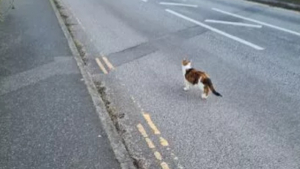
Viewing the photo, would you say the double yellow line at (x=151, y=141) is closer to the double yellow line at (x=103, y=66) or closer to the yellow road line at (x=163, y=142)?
the yellow road line at (x=163, y=142)

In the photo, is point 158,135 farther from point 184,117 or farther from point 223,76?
point 223,76

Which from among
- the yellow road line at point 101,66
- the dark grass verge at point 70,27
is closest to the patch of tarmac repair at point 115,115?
the yellow road line at point 101,66

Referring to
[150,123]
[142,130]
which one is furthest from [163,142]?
[150,123]

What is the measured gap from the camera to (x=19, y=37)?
14.8 m

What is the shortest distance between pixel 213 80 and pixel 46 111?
13.3 ft

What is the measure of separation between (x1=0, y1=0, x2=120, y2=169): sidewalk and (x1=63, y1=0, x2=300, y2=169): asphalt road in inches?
28.6

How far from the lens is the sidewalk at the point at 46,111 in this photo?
6.76m

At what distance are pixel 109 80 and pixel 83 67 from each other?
1.25 m

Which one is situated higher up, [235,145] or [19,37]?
[235,145]

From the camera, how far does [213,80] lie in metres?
10.0

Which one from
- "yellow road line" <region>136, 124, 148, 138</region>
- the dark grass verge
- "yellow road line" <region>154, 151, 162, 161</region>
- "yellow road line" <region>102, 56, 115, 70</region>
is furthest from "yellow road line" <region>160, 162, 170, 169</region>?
the dark grass verge

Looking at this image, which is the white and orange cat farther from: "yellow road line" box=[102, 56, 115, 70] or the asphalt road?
"yellow road line" box=[102, 56, 115, 70]

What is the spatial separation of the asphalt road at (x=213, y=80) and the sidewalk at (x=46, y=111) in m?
0.73

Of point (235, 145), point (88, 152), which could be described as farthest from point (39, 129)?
point (235, 145)
